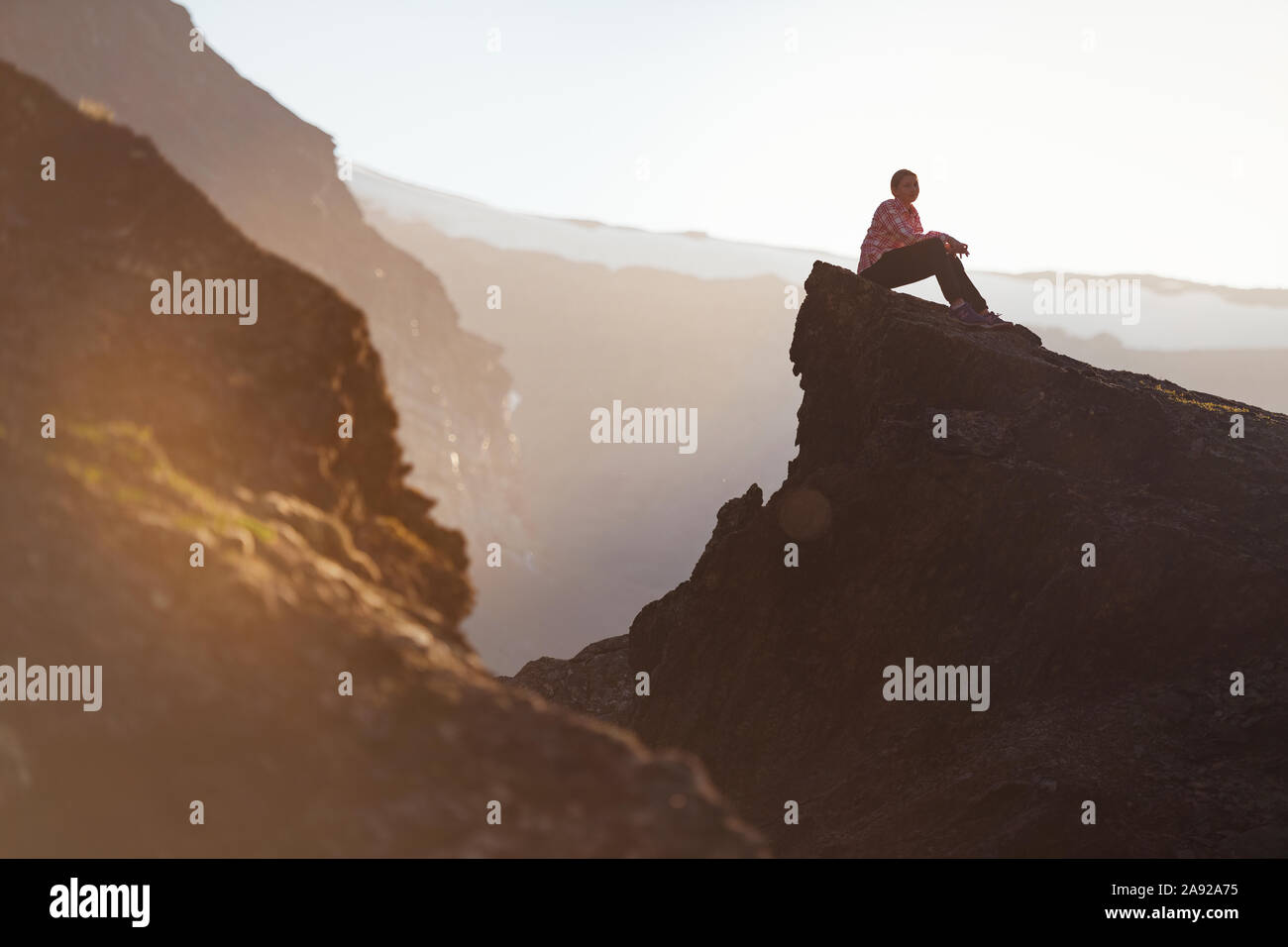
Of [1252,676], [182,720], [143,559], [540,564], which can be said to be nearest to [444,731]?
[182,720]

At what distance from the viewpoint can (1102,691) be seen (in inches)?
685

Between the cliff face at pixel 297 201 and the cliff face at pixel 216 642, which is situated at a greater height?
the cliff face at pixel 297 201

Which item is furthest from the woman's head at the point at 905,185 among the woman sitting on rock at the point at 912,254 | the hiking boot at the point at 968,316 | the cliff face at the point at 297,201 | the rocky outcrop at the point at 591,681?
the cliff face at the point at 297,201

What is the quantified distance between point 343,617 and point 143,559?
1337 millimetres

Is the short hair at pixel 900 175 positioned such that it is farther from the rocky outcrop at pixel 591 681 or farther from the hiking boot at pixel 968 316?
the rocky outcrop at pixel 591 681

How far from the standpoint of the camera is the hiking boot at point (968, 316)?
2072cm

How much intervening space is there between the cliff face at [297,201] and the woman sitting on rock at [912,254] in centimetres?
10279

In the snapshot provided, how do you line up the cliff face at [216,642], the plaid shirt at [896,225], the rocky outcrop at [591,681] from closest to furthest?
the cliff face at [216,642]
the plaid shirt at [896,225]
the rocky outcrop at [591,681]

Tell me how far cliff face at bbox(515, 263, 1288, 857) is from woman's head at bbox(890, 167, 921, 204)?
1.88 m

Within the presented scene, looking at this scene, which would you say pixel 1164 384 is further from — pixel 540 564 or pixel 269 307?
pixel 540 564

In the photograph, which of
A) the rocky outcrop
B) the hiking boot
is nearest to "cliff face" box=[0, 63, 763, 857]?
the hiking boot

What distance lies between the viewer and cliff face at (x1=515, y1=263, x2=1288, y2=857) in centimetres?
1592

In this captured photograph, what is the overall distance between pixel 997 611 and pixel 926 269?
20.5ft

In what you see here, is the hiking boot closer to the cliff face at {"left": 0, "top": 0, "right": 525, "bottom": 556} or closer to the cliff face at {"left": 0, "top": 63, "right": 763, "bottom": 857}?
the cliff face at {"left": 0, "top": 63, "right": 763, "bottom": 857}
